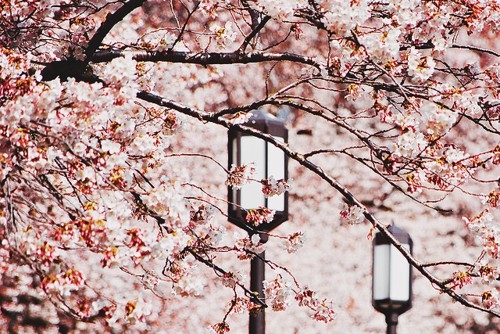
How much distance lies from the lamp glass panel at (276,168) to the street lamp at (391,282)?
120cm

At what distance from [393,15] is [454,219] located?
199 inches

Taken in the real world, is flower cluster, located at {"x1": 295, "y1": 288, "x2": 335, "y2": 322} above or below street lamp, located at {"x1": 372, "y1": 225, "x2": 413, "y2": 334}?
below

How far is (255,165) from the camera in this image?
195 inches

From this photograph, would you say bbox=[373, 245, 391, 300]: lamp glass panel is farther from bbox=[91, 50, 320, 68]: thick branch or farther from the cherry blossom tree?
bbox=[91, 50, 320, 68]: thick branch

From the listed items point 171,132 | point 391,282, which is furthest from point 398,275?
point 171,132

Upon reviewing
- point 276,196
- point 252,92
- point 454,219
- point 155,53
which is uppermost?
point 252,92

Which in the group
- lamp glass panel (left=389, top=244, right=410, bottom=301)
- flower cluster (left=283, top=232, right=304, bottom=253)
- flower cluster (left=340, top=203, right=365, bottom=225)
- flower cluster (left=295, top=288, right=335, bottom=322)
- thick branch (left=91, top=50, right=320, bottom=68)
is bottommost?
flower cluster (left=295, top=288, right=335, bottom=322)

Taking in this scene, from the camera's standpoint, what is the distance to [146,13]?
8180mm

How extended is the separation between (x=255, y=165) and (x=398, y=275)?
4.91 ft

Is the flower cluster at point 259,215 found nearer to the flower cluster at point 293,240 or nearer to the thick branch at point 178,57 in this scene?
the flower cluster at point 293,240

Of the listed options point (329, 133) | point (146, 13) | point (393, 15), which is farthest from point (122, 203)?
point (329, 133)

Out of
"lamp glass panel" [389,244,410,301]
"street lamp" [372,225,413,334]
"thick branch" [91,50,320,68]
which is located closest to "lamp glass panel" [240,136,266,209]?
"thick branch" [91,50,320,68]

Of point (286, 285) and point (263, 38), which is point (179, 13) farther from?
point (286, 285)

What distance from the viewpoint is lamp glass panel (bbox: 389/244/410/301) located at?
605cm
